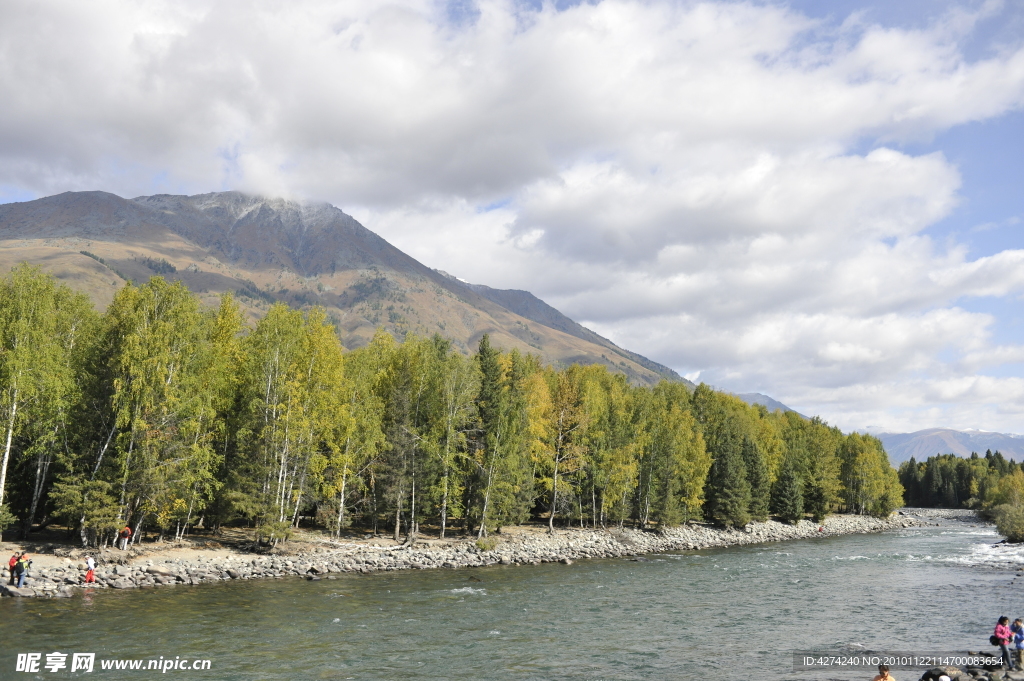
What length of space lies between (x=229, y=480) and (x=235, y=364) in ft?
32.6

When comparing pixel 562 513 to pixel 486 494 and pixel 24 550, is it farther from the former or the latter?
pixel 24 550

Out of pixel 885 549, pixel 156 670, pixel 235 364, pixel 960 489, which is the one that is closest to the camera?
pixel 156 670

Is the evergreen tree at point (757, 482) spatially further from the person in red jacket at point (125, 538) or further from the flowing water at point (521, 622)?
the person in red jacket at point (125, 538)

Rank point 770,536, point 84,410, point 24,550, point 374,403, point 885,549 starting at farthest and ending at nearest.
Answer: point 770,536
point 885,549
point 374,403
point 84,410
point 24,550

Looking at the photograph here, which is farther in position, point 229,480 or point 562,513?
point 562,513

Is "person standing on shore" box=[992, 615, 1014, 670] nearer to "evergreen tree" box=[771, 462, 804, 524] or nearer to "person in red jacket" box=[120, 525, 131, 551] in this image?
"person in red jacket" box=[120, 525, 131, 551]

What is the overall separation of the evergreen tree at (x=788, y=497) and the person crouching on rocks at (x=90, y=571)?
3540 inches

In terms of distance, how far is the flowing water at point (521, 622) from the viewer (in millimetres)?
24625

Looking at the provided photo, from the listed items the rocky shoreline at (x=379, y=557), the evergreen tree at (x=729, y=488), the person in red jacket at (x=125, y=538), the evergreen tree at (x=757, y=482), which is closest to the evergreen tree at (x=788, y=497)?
the evergreen tree at (x=757, y=482)

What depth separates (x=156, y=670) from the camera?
22.8 metres

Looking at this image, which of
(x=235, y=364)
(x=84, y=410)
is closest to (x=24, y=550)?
(x=84, y=410)

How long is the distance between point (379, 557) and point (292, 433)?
12.3 meters

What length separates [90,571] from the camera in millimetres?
36062

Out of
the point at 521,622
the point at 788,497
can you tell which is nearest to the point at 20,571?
the point at 521,622
